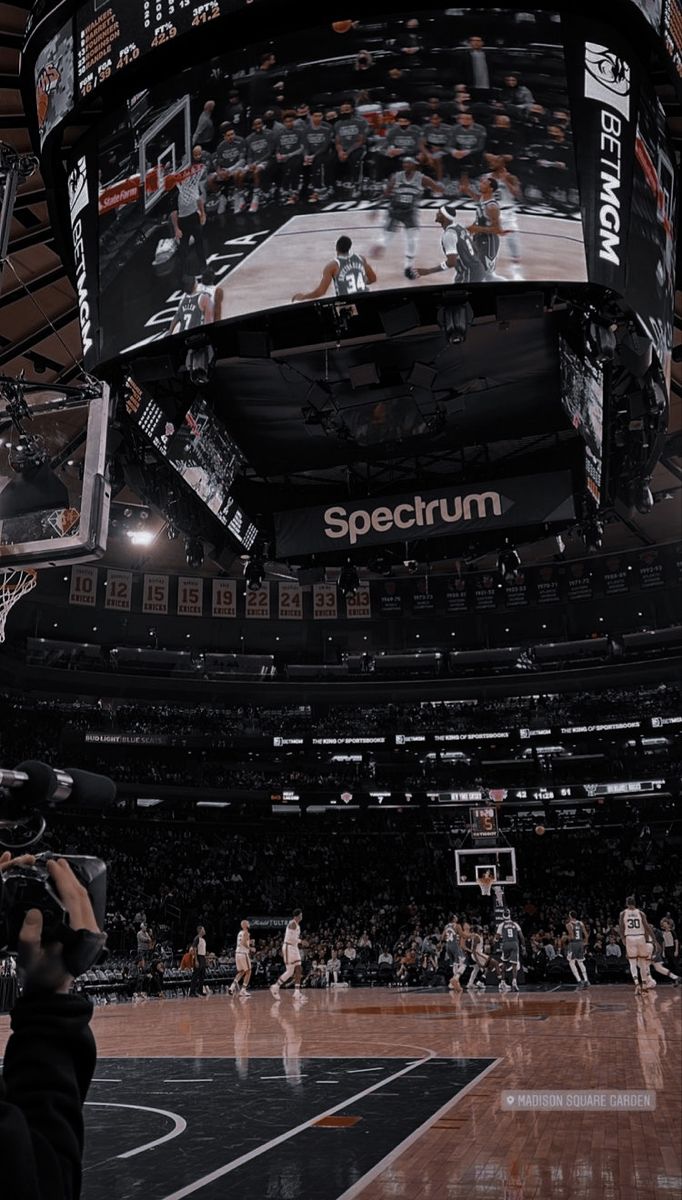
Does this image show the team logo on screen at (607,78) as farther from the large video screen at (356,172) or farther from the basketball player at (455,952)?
the basketball player at (455,952)

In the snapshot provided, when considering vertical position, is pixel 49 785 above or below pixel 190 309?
below

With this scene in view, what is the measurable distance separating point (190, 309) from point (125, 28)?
2.53 m

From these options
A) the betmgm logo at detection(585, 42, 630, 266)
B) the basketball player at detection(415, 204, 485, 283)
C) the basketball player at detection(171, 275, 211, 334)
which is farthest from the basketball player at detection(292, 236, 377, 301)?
the betmgm logo at detection(585, 42, 630, 266)

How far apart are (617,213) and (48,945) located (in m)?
8.32

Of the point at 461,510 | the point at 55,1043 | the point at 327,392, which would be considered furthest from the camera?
the point at 327,392

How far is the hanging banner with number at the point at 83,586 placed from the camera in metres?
31.2

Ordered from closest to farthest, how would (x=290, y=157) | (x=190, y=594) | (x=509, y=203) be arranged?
(x=509, y=203)
(x=290, y=157)
(x=190, y=594)

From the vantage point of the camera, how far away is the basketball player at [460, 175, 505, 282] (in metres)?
8.03

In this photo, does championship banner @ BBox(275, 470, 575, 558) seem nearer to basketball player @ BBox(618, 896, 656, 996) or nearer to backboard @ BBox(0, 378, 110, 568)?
backboard @ BBox(0, 378, 110, 568)

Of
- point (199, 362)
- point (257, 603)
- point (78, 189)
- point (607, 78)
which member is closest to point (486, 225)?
point (607, 78)

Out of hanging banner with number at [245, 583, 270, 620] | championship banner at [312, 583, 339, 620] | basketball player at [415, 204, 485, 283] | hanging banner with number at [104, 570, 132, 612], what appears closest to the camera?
basketball player at [415, 204, 485, 283]

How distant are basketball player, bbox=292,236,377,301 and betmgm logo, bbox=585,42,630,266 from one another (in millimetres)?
2029

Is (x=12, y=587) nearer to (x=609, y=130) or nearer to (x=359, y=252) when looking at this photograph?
(x=359, y=252)

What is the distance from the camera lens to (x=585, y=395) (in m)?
10.5
